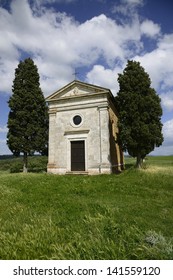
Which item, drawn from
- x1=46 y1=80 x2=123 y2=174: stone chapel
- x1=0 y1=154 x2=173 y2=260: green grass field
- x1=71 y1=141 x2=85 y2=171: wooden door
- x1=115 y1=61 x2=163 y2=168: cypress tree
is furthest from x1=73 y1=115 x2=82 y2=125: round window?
x1=0 y1=154 x2=173 y2=260: green grass field

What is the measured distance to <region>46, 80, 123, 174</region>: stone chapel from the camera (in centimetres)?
1822

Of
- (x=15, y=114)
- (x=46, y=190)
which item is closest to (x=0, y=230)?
(x=46, y=190)

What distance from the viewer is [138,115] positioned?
17844 millimetres

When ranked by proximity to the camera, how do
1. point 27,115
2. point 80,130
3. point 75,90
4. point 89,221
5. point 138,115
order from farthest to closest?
point 27,115, point 75,90, point 80,130, point 138,115, point 89,221

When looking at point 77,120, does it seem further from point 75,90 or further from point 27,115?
point 27,115

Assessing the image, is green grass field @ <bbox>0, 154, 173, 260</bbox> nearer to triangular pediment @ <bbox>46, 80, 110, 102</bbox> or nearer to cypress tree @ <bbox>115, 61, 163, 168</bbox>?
cypress tree @ <bbox>115, 61, 163, 168</bbox>

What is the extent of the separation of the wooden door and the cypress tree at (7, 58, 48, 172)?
485cm

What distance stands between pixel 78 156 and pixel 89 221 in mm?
12745

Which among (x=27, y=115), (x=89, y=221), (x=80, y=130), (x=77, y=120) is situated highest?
(x=27, y=115)

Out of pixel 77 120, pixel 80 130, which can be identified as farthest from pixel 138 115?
pixel 77 120

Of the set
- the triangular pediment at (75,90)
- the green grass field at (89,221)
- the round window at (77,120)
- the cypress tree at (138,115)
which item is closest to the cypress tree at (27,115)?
the triangular pediment at (75,90)

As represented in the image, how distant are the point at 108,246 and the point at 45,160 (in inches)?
881

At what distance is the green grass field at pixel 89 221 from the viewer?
449cm

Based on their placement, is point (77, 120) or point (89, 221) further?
point (77, 120)
